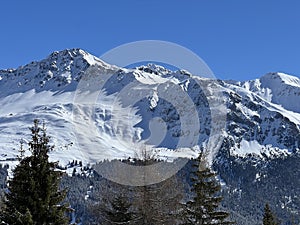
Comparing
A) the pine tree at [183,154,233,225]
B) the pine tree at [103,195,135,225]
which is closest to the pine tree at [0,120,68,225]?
the pine tree at [103,195,135,225]

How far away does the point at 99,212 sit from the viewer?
91.1 ft

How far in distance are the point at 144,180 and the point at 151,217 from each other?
1851 mm

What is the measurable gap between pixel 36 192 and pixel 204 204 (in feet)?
34.2

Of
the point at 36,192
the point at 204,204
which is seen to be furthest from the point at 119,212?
the point at 36,192

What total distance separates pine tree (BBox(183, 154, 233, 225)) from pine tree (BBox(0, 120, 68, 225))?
8.81m

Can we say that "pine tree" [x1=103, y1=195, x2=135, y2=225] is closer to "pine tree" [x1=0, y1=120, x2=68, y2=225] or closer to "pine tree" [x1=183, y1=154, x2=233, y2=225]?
"pine tree" [x1=183, y1=154, x2=233, y2=225]

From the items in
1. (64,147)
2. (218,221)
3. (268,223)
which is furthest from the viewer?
(268,223)

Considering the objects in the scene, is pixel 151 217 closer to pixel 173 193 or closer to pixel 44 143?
pixel 173 193

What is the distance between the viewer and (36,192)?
1848 cm

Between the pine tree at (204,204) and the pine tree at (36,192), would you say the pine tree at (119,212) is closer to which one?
the pine tree at (204,204)

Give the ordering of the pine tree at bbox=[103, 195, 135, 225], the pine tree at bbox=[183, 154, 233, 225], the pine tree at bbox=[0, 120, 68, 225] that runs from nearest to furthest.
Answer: the pine tree at bbox=[0, 120, 68, 225]
the pine tree at bbox=[183, 154, 233, 225]
the pine tree at bbox=[103, 195, 135, 225]

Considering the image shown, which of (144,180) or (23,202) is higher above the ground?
(144,180)

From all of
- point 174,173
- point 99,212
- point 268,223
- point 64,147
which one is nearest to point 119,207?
point 99,212

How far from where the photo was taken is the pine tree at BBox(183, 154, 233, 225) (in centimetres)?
2650
